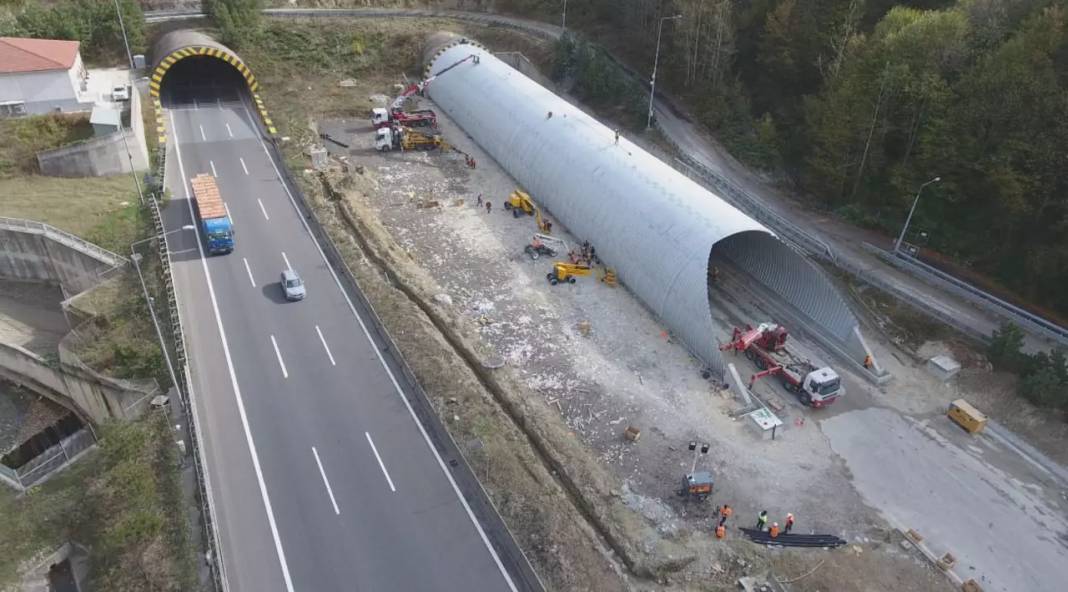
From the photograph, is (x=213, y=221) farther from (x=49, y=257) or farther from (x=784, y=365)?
(x=784, y=365)

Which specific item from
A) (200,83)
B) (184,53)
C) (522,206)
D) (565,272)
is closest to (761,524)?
(565,272)

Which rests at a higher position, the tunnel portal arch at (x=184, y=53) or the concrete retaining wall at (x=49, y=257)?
the tunnel portal arch at (x=184, y=53)

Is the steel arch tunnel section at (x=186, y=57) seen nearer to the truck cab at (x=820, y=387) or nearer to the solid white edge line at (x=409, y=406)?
the solid white edge line at (x=409, y=406)

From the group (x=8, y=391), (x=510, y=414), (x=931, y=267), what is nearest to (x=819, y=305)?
(x=931, y=267)

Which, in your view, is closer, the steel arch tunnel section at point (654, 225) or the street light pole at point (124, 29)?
the steel arch tunnel section at point (654, 225)

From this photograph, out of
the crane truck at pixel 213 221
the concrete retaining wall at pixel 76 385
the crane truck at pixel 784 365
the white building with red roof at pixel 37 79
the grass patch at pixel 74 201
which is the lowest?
the concrete retaining wall at pixel 76 385

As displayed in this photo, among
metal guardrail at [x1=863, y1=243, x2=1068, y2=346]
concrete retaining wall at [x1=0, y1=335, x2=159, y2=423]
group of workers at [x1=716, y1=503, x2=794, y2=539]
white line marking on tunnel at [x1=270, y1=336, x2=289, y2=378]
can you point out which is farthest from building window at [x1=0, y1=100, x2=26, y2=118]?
metal guardrail at [x1=863, y1=243, x2=1068, y2=346]

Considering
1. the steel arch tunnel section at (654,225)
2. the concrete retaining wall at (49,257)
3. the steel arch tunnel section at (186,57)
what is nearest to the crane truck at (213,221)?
the concrete retaining wall at (49,257)
